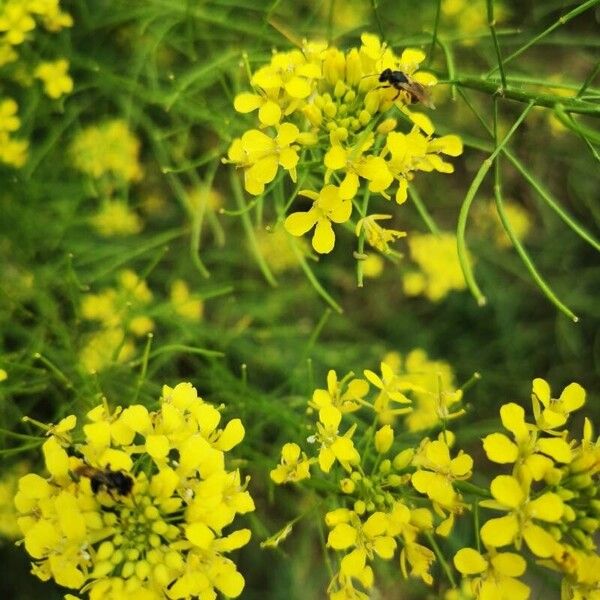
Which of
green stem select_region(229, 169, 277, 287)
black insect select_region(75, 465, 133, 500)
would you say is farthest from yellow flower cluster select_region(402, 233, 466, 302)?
black insect select_region(75, 465, 133, 500)

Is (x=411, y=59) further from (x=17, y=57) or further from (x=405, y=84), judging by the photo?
(x=17, y=57)

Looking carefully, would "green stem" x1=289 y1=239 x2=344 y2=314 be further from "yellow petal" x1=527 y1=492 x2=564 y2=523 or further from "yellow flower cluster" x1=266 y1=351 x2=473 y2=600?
"yellow petal" x1=527 y1=492 x2=564 y2=523

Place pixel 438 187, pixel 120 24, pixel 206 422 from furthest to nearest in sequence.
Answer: pixel 438 187 < pixel 120 24 < pixel 206 422

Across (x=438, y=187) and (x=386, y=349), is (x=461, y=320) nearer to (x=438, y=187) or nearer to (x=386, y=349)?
(x=386, y=349)

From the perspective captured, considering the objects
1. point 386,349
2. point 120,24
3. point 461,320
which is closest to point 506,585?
point 386,349

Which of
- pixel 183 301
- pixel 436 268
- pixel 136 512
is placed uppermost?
pixel 136 512

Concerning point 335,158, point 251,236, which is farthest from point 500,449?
point 251,236

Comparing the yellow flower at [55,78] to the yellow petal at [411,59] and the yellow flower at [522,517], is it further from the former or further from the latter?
the yellow flower at [522,517]

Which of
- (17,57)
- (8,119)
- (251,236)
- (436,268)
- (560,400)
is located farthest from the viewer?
(436,268)
